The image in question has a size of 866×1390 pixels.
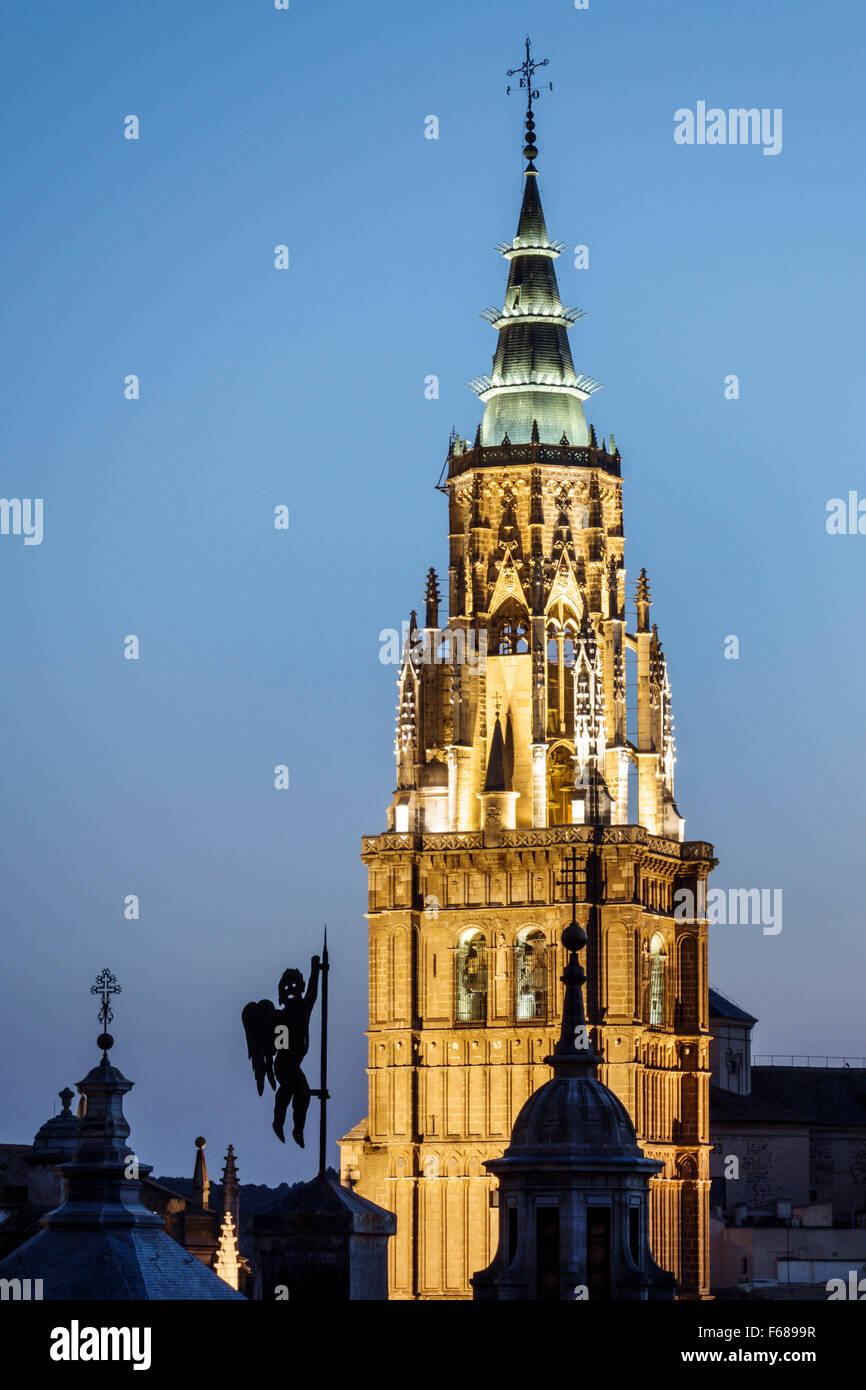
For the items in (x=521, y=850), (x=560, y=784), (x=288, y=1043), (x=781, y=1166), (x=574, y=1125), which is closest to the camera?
(x=288, y=1043)

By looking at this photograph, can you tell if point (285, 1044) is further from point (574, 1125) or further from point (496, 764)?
point (496, 764)

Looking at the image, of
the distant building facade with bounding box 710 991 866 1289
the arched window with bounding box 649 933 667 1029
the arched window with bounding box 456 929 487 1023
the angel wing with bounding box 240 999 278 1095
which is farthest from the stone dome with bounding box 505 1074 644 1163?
the distant building facade with bounding box 710 991 866 1289

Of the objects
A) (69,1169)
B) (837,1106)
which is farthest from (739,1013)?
(69,1169)

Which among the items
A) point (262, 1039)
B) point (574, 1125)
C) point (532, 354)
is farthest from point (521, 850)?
point (262, 1039)

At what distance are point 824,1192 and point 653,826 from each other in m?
42.0

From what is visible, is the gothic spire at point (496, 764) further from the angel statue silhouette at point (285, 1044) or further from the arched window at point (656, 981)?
the angel statue silhouette at point (285, 1044)

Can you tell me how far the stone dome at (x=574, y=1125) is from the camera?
80750 mm

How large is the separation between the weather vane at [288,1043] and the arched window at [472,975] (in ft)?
270

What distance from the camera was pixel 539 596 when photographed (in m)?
144

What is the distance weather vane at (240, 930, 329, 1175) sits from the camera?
2168 inches

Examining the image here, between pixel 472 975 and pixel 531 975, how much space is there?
267 cm

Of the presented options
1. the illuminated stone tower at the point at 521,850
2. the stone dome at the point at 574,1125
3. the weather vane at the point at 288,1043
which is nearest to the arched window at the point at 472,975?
the illuminated stone tower at the point at 521,850

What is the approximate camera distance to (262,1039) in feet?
186

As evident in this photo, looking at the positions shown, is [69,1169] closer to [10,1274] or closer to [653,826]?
[10,1274]
